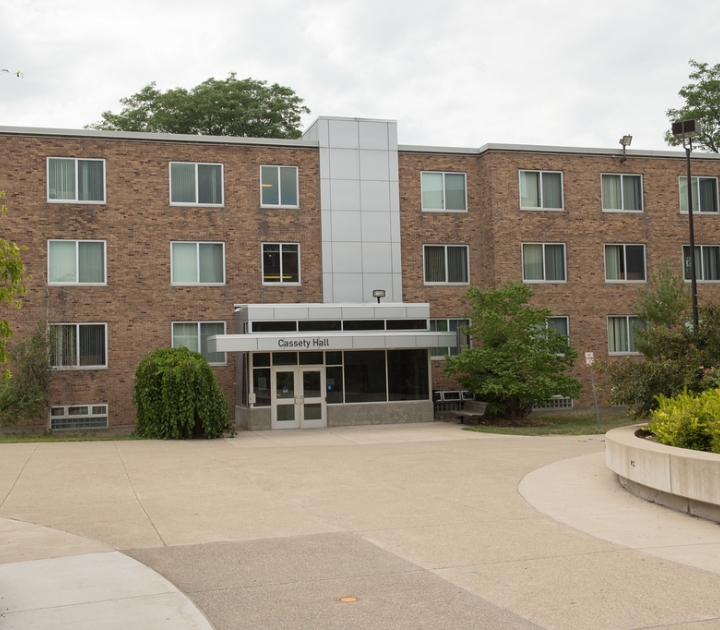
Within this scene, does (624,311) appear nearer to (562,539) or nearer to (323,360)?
(323,360)

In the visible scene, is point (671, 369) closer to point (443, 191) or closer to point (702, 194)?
point (443, 191)

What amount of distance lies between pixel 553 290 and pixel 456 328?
3857mm

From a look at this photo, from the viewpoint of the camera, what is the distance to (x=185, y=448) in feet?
68.9

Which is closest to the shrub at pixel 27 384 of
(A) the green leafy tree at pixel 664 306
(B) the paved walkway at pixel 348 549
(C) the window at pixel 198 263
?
(C) the window at pixel 198 263

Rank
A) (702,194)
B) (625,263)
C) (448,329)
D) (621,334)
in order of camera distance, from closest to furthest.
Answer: (448,329) → (621,334) → (625,263) → (702,194)

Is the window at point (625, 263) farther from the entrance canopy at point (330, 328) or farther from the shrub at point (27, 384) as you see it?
the shrub at point (27, 384)

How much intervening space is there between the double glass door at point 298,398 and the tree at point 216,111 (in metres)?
21.3

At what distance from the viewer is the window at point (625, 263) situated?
3139 cm

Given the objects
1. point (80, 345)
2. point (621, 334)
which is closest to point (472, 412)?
point (621, 334)

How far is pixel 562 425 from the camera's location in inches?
1045

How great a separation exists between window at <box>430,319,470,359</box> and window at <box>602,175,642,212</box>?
7069 mm

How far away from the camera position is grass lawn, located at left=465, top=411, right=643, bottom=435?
24.2m

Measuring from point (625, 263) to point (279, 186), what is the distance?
13101 millimetres

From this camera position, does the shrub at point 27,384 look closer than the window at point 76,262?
Yes
